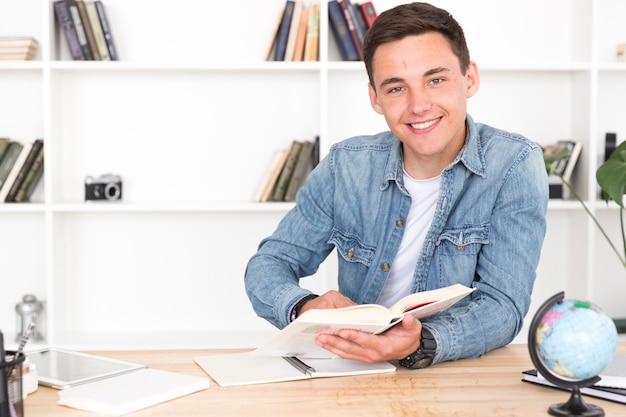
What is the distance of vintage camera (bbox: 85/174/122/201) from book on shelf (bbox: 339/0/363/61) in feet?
3.62

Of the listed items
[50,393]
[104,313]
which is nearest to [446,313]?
[50,393]

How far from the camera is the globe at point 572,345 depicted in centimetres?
128

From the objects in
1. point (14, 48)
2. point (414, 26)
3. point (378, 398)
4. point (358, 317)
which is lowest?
point (378, 398)

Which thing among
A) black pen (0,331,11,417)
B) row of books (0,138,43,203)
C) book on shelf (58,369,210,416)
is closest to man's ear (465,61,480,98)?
book on shelf (58,369,210,416)

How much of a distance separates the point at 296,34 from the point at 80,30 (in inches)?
33.4

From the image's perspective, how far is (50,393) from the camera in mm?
1454

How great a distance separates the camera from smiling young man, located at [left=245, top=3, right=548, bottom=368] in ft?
6.01

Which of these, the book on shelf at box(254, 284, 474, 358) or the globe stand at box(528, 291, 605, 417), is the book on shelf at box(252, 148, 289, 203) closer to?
the book on shelf at box(254, 284, 474, 358)

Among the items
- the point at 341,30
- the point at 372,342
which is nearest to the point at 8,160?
the point at 341,30

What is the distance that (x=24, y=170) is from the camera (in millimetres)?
3377

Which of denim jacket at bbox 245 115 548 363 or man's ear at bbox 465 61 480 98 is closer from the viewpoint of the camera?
denim jacket at bbox 245 115 548 363

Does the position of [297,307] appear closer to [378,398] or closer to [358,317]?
[358,317]

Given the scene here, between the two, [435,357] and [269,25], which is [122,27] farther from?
[435,357]

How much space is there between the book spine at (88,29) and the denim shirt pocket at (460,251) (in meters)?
1.93
